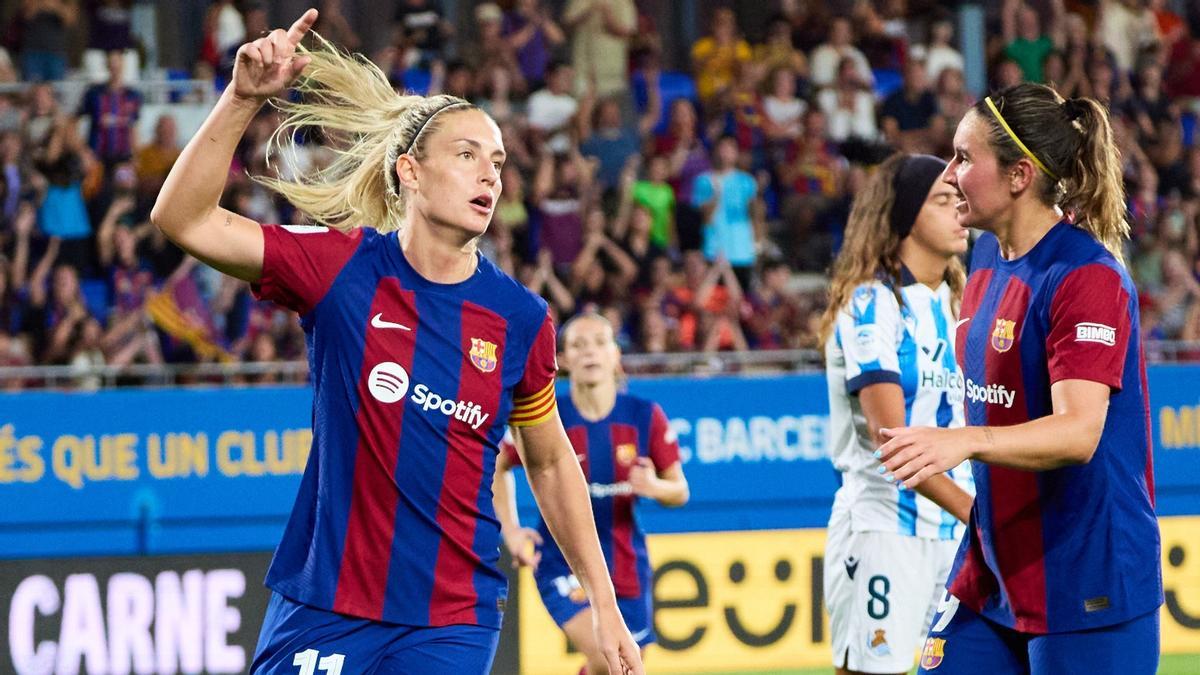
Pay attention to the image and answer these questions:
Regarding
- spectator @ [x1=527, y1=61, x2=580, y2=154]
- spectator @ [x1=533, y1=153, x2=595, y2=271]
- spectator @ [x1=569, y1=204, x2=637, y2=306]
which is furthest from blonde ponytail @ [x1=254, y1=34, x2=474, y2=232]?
spectator @ [x1=527, y1=61, x2=580, y2=154]

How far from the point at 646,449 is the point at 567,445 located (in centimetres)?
354

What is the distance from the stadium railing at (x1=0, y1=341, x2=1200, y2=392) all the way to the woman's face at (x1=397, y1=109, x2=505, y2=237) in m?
7.79

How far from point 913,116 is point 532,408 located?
12340mm

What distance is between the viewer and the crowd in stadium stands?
13.5 m

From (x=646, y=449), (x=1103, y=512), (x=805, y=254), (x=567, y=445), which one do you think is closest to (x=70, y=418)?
(x=646, y=449)

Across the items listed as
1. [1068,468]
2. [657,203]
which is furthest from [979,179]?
[657,203]

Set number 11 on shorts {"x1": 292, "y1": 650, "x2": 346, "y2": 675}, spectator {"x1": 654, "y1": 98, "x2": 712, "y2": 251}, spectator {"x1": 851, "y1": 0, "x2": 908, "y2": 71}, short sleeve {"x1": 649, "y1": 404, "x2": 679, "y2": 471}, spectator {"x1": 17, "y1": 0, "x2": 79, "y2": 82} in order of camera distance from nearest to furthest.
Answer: number 11 on shorts {"x1": 292, "y1": 650, "x2": 346, "y2": 675} < short sleeve {"x1": 649, "y1": 404, "x2": 679, "y2": 471} < spectator {"x1": 654, "y1": 98, "x2": 712, "y2": 251} < spectator {"x1": 17, "y1": 0, "x2": 79, "y2": 82} < spectator {"x1": 851, "y1": 0, "x2": 908, "y2": 71}

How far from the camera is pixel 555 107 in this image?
15.6 meters

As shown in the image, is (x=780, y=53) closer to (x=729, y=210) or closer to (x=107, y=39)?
(x=729, y=210)

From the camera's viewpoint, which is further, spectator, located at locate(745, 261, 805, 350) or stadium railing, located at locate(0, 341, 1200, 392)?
spectator, located at locate(745, 261, 805, 350)

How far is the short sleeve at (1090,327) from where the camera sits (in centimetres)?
392

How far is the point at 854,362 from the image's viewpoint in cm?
551

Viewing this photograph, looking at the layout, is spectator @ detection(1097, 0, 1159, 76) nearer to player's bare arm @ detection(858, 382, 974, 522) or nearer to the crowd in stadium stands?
the crowd in stadium stands

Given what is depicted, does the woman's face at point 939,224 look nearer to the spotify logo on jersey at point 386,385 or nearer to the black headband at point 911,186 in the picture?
the black headband at point 911,186
